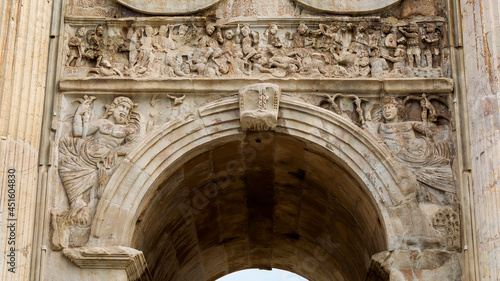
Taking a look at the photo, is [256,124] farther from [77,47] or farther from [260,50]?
[77,47]

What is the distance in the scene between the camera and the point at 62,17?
11516 mm

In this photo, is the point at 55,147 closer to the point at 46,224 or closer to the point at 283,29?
the point at 46,224

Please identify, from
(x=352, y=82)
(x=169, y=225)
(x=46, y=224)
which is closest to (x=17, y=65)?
(x=46, y=224)

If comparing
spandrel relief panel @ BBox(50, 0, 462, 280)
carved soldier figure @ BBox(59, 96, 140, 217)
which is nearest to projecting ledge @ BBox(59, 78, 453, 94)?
spandrel relief panel @ BBox(50, 0, 462, 280)

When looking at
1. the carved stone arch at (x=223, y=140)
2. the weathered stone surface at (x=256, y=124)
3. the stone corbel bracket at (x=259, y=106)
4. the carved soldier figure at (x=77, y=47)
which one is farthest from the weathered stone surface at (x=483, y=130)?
the carved soldier figure at (x=77, y=47)

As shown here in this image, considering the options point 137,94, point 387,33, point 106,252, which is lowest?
point 106,252

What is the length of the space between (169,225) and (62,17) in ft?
10.6

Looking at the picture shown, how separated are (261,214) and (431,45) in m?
4.15

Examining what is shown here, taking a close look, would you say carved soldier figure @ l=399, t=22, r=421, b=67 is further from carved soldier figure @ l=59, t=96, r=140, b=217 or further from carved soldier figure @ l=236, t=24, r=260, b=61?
carved soldier figure @ l=59, t=96, r=140, b=217

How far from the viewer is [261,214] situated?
14.0m

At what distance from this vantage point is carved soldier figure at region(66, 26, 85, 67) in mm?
11355

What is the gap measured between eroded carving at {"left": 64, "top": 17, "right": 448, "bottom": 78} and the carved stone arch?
607 millimetres

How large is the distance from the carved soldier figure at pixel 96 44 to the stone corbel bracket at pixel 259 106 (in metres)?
1.96

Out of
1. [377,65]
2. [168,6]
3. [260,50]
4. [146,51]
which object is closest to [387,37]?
[377,65]
